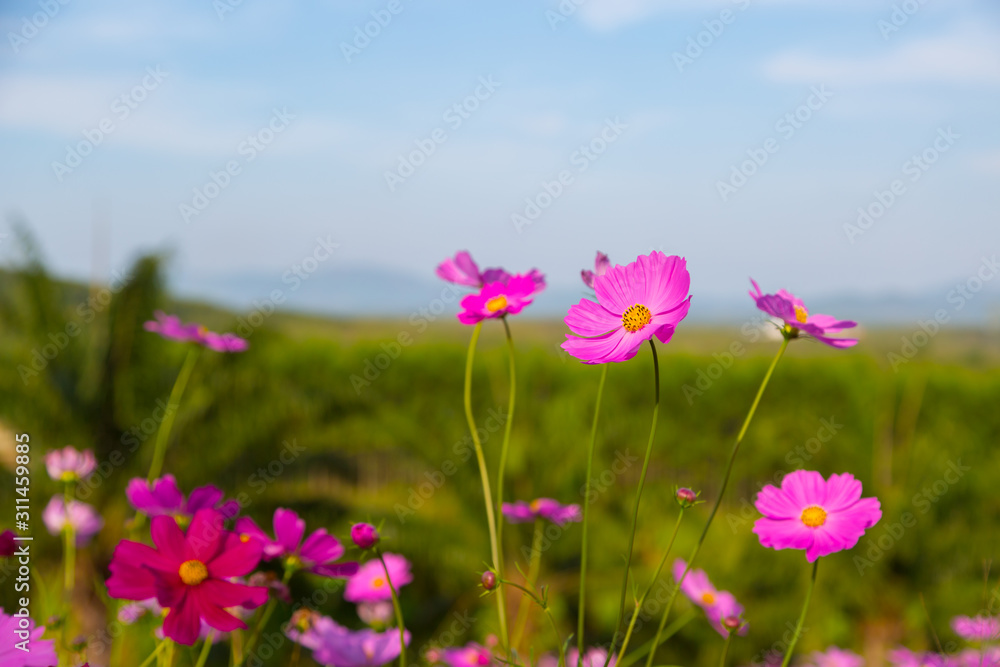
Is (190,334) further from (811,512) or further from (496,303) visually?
(811,512)

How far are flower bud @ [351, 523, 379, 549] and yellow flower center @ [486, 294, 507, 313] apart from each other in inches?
11.4

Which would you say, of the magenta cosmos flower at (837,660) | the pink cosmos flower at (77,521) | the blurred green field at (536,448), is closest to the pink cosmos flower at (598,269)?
the pink cosmos flower at (77,521)

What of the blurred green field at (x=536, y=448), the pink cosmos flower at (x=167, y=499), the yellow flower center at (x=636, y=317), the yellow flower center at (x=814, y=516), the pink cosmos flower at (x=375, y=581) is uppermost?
the yellow flower center at (x=636, y=317)

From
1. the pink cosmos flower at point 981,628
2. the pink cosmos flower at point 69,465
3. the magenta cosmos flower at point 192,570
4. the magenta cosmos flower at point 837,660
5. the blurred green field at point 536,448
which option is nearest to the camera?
the magenta cosmos flower at point 192,570

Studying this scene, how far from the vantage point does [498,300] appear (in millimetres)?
995

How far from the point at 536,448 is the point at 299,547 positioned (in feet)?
16.2

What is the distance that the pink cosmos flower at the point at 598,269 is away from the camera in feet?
3.26

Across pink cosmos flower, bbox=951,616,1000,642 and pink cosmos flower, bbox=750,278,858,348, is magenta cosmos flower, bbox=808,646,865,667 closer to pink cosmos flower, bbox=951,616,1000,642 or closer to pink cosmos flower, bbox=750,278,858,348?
pink cosmos flower, bbox=951,616,1000,642

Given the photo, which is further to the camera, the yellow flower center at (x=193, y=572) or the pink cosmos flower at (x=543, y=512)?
the pink cosmos flower at (x=543, y=512)

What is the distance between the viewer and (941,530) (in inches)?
225

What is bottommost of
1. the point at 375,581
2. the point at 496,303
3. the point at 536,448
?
the point at 536,448

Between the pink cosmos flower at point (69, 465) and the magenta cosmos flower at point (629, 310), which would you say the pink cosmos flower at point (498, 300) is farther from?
the pink cosmos flower at point (69, 465)

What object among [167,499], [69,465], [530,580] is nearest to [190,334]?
[69,465]

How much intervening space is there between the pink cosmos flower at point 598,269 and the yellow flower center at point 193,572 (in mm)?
522
